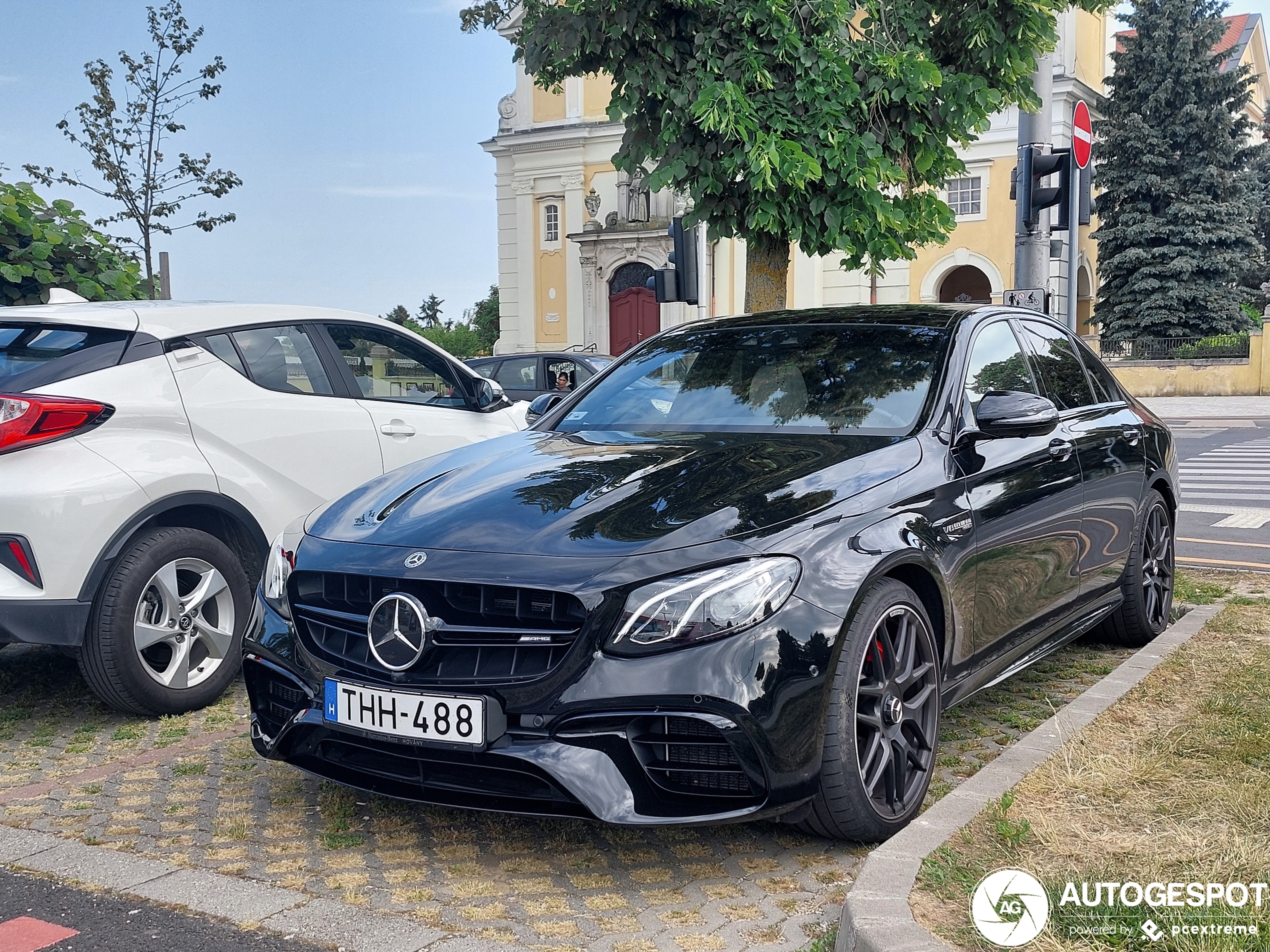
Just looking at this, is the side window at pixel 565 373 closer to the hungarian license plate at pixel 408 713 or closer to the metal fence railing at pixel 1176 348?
the hungarian license plate at pixel 408 713

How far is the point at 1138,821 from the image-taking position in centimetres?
355

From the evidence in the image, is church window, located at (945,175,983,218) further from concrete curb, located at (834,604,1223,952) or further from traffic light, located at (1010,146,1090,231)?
concrete curb, located at (834,604,1223,952)

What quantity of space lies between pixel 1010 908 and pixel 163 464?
360cm

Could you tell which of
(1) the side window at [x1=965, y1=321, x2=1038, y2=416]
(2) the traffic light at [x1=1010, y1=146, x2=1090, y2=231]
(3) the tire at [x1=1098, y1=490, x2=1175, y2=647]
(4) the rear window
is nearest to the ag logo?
(1) the side window at [x1=965, y1=321, x2=1038, y2=416]

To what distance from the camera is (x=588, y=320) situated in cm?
4219

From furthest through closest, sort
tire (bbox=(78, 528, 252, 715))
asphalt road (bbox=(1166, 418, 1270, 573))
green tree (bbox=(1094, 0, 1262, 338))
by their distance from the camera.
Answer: green tree (bbox=(1094, 0, 1262, 338))
asphalt road (bbox=(1166, 418, 1270, 573))
tire (bbox=(78, 528, 252, 715))

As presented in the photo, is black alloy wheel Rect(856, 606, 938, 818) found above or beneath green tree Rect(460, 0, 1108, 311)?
beneath

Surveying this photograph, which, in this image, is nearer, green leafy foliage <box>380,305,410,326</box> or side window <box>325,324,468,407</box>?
side window <box>325,324,468,407</box>

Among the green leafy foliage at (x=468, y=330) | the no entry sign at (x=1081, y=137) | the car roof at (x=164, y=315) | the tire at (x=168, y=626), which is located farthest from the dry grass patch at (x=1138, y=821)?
the green leafy foliage at (x=468, y=330)

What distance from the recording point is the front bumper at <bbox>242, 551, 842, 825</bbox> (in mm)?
3191

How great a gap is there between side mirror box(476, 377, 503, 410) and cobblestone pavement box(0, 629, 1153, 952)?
235 cm

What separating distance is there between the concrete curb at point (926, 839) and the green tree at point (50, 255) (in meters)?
6.34

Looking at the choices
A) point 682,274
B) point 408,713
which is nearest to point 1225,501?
point 682,274

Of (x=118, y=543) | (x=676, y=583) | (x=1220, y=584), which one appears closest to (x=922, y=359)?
(x=676, y=583)
